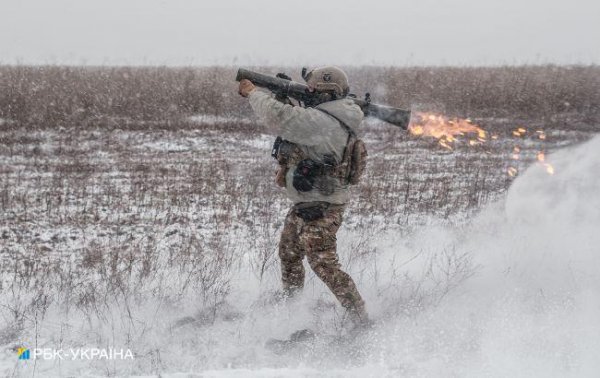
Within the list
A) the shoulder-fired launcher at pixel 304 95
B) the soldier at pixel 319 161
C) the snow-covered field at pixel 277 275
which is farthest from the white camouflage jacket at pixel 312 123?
the snow-covered field at pixel 277 275

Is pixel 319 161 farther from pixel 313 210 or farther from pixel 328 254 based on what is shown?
pixel 328 254

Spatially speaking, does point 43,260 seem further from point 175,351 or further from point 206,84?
point 206,84

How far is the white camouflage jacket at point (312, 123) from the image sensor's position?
340cm

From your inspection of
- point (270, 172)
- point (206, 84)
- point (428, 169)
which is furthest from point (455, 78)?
point (270, 172)

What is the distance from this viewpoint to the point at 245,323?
387 centimetres

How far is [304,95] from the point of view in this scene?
3.63 metres

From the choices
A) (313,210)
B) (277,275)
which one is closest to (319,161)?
(313,210)

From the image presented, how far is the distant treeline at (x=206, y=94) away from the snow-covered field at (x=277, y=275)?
19.3 feet

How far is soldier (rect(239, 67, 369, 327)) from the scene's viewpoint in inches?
135

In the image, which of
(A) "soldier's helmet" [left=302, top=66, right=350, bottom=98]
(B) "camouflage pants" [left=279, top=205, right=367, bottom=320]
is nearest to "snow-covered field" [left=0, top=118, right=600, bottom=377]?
(B) "camouflage pants" [left=279, top=205, right=367, bottom=320]

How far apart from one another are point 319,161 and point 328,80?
52 cm

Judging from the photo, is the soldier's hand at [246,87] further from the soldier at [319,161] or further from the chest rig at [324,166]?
the chest rig at [324,166]

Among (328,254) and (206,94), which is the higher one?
(206,94)

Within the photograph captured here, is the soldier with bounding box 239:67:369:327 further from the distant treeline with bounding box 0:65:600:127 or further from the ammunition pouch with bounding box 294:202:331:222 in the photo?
the distant treeline with bounding box 0:65:600:127
